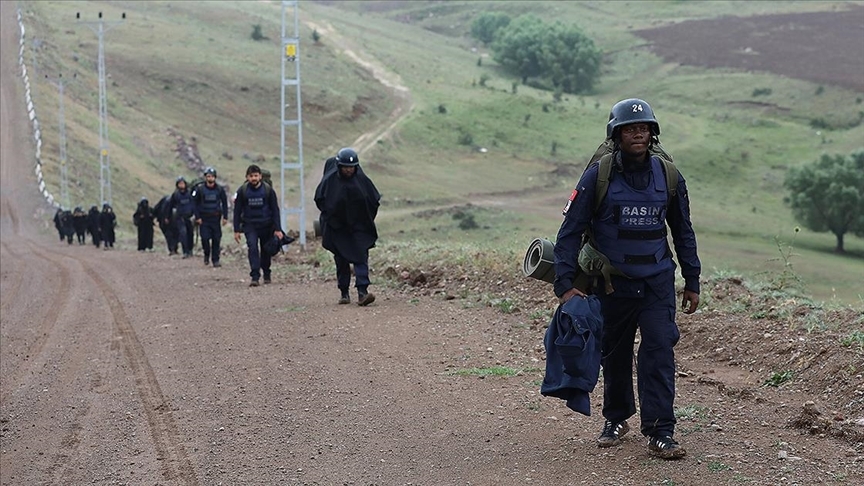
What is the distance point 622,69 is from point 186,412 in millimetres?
87208

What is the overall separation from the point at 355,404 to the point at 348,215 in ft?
18.2

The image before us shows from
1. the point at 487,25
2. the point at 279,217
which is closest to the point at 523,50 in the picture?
the point at 487,25

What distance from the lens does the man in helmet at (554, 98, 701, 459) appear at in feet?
21.8

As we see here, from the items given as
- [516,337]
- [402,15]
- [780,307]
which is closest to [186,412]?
[516,337]

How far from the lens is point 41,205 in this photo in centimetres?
5888

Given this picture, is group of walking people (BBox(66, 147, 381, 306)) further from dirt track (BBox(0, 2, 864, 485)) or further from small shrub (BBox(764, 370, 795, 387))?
small shrub (BBox(764, 370, 795, 387))

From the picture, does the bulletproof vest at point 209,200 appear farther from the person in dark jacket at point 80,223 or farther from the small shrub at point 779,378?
the person in dark jacket at point 80,223

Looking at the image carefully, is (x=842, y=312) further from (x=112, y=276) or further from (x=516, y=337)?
(x=112, y=276)

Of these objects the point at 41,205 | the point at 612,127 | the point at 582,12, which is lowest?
the point at 41,205

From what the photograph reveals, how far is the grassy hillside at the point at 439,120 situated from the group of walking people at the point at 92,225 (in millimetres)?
11512

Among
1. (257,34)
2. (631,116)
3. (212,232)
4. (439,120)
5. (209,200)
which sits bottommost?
(212,232)

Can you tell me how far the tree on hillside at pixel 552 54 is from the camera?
325 ft

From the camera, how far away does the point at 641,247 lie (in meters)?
6.70

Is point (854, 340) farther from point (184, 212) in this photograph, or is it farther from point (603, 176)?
point (184, 212)
